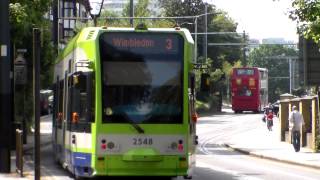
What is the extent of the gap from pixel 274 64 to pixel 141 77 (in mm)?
140489

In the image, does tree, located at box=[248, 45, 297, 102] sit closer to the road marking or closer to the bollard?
the road marking

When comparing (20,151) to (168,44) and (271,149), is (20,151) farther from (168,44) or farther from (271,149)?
(271,149)

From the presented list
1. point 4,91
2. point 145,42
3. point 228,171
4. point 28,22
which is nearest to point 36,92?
point 145,42

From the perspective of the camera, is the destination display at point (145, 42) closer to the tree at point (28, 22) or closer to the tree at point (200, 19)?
the tree at point (28, 22)

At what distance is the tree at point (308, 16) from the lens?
21.1m

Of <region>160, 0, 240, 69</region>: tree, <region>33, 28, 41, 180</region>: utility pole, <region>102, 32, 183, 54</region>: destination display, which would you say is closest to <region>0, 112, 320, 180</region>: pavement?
<region>33, 28, 41, 180</region>: utility pole

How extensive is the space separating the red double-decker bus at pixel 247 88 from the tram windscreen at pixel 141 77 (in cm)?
5809

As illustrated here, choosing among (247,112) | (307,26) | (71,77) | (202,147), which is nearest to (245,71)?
(247,112)

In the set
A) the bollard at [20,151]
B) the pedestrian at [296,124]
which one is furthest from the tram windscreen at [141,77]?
the pedestrian at [296,124]

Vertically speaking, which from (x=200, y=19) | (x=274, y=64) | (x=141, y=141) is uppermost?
(x=200, y=19)

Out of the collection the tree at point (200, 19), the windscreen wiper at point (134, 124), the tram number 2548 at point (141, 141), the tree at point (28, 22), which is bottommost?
the tram number 2548 at point (141, 141)

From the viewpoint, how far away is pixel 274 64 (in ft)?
506

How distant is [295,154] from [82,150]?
1506 centimetres

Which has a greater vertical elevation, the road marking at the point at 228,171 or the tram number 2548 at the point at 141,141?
the tram number 2548 at the point at 141,141
